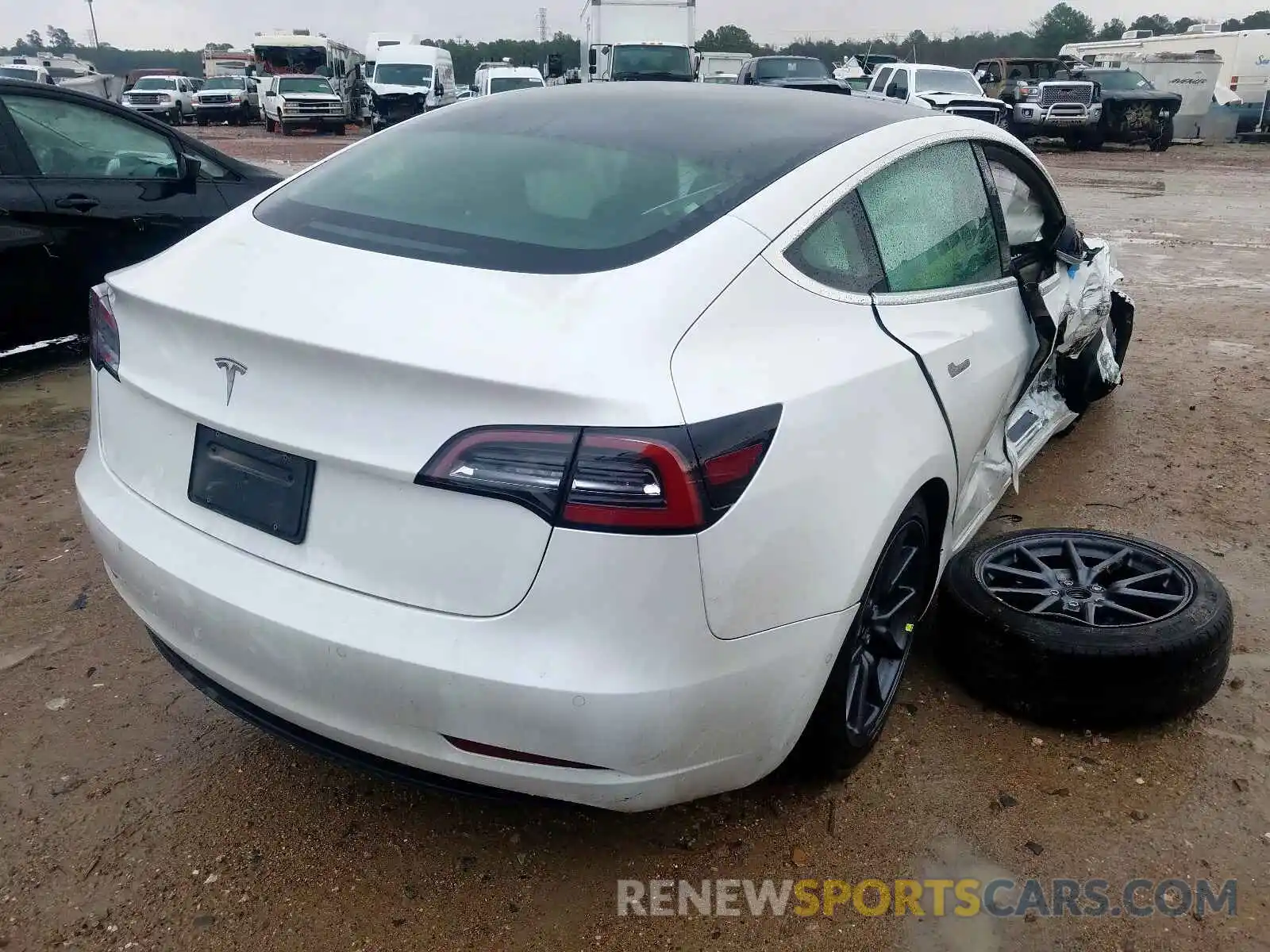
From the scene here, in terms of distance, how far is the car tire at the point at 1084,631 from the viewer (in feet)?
8.50

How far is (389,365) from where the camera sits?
181 centimetres

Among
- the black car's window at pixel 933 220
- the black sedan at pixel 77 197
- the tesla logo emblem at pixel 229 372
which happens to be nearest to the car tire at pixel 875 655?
the black car's window at pixel 933 220

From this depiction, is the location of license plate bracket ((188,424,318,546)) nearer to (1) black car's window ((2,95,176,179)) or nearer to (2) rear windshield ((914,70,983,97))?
(1) black car's window ((2,95,176,179))

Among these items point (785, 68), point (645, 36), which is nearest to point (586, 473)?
point (645, 36)

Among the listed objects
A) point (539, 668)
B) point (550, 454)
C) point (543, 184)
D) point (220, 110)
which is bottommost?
point (220, 110)

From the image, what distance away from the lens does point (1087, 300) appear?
13.9 feet

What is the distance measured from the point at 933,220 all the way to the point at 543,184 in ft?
3.66

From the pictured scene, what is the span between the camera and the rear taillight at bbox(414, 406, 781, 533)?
68.4 inches

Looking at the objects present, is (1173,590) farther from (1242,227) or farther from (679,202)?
(1242,227)

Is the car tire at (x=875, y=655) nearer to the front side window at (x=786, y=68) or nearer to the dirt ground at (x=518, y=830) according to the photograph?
the dirt ground at (x=518, y=830)

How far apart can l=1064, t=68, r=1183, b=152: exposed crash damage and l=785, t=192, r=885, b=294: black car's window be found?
23971 millimetres

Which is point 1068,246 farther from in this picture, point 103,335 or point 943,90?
point 943,90

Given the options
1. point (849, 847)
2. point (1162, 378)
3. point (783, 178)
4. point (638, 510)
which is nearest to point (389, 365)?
point (638, 510)

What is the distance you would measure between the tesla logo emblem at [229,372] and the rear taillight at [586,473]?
49 centimetres
